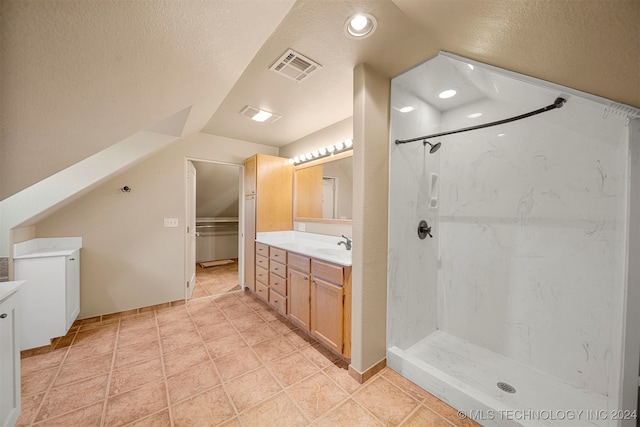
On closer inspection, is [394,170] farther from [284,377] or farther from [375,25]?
[284,377]

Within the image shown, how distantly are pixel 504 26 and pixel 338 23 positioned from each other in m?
0.83

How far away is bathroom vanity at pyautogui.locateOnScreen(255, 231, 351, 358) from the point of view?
183 centimetres

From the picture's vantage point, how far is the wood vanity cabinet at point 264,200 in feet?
10.6

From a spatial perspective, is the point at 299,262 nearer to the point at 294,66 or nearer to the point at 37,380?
the point at 294,66

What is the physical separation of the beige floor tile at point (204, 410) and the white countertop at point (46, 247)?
5.99 feet

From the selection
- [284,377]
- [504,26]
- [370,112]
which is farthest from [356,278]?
Answer: [504,26]

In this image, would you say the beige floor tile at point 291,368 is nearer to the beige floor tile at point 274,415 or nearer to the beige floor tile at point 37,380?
the beige floor tile at point 274,415

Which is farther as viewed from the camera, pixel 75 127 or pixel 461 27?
pixel 75 127

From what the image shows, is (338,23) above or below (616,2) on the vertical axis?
above

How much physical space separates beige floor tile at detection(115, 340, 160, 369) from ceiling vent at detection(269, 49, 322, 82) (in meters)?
2.60

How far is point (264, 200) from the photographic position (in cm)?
325

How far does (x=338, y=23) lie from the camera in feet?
4.28

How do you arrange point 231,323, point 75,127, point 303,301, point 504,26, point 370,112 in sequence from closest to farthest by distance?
point 504,26, point 75,127, point 370,112, point 303,301, point 231,323

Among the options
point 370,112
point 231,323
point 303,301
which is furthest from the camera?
point 231,323
